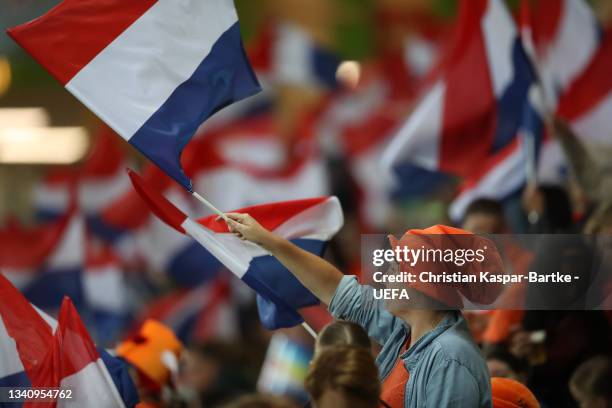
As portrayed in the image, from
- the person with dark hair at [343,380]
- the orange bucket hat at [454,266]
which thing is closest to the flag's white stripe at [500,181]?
the orange bucket hat at [454,266]

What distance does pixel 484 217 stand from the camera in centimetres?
773

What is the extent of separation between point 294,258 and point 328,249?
6.43 meters

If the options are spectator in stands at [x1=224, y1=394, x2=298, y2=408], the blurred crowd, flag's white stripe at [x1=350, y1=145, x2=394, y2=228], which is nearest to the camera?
spectator in stands at [x1=224, y1=394, x2=298, y2=408]

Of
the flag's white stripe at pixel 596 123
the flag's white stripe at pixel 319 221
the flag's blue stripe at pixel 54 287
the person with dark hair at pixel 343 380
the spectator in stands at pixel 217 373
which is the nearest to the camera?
the person with dark hair at pixel 343 380

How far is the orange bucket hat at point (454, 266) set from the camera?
4.90 metres

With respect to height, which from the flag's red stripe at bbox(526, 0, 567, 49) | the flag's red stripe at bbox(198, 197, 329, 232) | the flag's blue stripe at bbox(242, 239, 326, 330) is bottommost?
the flag's red stripe at bbox(526, 0, 567, 49)

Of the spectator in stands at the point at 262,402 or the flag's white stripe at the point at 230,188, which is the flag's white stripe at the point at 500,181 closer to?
the flag's white stripe at the point at 230,188

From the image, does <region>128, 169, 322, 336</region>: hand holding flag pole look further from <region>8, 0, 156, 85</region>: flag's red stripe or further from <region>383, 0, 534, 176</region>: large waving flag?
<region>383, 0, 534, 176</region>: large waving flag

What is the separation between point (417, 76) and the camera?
19.6 metres

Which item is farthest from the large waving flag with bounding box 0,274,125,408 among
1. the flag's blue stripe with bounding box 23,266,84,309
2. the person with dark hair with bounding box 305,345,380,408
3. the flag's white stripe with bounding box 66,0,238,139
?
the flag's blue stripe with bounding box 23,266,84,309

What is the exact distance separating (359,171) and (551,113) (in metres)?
9.13

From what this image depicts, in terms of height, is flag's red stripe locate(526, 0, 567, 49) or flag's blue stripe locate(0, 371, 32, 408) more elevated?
flag's blue stripe locate(0, 371, 32, 408)

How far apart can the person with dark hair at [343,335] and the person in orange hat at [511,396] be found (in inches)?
21.1

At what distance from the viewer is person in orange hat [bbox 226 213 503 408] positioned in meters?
4.66
